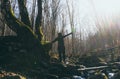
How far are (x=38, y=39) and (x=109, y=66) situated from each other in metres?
5.55

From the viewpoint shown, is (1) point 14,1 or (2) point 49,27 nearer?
(1) point 14,1

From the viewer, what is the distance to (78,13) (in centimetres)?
6128

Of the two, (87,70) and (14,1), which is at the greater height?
(14,1)

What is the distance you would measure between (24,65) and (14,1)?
25.0 meters

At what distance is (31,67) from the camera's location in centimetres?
1673

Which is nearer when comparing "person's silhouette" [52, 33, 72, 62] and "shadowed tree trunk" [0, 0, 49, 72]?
"shadowed tree trunk" [0, 0, 49, 72]

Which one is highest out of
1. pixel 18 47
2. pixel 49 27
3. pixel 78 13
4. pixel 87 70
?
pixel 78 13

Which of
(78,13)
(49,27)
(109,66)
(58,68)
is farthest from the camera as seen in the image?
(78,13)

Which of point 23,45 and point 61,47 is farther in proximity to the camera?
point 61,47

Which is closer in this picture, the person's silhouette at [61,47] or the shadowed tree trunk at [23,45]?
the shadowed tree trunk at [23,45]

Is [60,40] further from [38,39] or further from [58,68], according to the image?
[58,68]

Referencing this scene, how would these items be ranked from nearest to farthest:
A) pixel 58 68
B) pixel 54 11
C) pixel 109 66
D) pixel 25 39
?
pixel 58 68 < pixel 25 39 < pixel 109 66 < pixel 54 11

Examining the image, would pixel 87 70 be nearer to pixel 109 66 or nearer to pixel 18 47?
pixel 109 66

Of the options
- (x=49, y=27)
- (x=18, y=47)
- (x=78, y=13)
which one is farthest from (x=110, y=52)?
(x=78, y=13)
